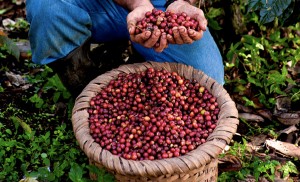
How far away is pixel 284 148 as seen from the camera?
310 centimetres

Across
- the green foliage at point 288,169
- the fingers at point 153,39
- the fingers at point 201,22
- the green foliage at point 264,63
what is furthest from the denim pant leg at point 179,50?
the green foliage at point 288,169

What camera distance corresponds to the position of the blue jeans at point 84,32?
2.78 m

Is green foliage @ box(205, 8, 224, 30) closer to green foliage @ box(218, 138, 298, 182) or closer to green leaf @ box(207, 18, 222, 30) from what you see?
green leaf @ box(207, 18, 222, 30)

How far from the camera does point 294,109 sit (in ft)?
11.1

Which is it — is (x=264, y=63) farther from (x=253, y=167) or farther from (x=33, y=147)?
(x=33, y=147)

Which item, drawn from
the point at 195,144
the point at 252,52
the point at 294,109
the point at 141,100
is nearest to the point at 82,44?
the point at 141,100

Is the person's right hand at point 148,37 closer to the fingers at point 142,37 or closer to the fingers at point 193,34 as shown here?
the fingers at point 142,37

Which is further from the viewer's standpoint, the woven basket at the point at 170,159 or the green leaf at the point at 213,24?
the green leaf at the point at 213,24

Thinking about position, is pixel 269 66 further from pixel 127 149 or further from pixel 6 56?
pixel 6 56

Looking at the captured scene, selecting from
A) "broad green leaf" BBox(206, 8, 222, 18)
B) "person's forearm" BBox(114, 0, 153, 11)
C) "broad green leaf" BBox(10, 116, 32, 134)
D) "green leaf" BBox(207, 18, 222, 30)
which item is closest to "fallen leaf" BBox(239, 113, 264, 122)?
"green leaf" BBox(207, 18, 222, 30)

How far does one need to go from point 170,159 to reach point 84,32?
1.04m

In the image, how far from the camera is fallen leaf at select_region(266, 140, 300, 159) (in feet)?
10.1

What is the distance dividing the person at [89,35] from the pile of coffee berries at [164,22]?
0.04 m

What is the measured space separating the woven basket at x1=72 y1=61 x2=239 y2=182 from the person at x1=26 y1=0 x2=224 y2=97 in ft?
1.00
